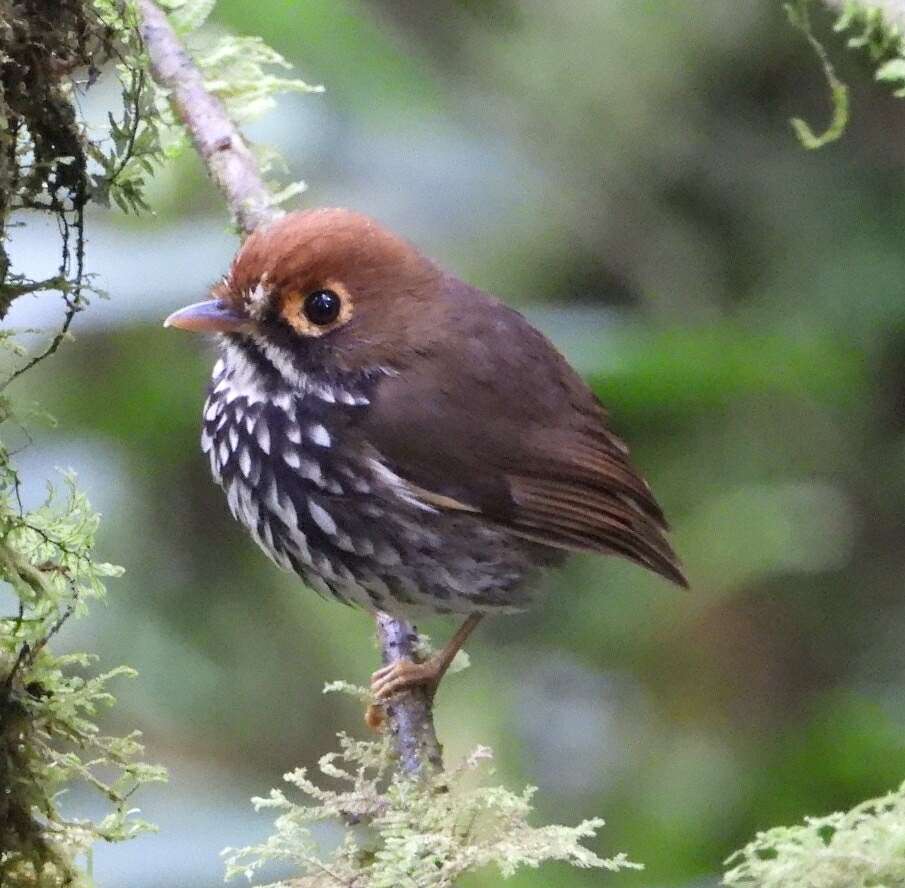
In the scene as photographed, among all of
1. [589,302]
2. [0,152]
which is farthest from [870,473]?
[0,152]

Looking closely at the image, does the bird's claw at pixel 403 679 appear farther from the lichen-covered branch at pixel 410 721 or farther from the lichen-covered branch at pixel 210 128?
the lichen-covered branch at pixel 210 128

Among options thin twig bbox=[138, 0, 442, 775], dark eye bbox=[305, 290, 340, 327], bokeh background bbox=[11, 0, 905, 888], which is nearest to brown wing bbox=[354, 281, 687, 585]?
dark eye bbox=[305, 290, 340, 327]

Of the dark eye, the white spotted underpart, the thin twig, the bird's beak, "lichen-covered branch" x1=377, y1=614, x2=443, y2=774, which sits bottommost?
"lichen-covered branch" x1=377, y1=614, x2=443, y2=774

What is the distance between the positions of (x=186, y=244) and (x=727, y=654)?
91.2 inches

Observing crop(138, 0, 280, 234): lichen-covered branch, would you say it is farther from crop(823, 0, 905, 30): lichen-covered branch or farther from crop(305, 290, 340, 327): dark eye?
crop(823, 0, 905, 30): lichen-covered branch

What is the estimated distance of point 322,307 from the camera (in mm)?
2775

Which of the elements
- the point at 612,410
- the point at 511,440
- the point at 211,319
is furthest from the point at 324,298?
the point at 612,410

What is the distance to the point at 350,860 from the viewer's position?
75.8 inches

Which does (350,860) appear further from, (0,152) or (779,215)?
(779,215)

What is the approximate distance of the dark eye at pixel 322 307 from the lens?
9.05 feet

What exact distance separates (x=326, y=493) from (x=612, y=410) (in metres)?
1.54

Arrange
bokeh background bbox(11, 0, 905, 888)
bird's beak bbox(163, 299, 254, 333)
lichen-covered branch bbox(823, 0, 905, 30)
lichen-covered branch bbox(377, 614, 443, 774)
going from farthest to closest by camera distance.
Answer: bokeh background bbox(11, 0, 905, 888) < bird's beak bbox(163, 299, 254, 333) < lichen-covered branch bbox(823, 0, 905, 30) < lichen-covered branch bbox(377, 614, 443, 774)

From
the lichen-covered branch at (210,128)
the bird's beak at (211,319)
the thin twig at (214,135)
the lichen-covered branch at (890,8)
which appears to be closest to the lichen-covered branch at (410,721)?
the thin twig at (214,135)

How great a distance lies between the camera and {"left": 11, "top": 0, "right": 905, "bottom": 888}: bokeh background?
379 centimetres
